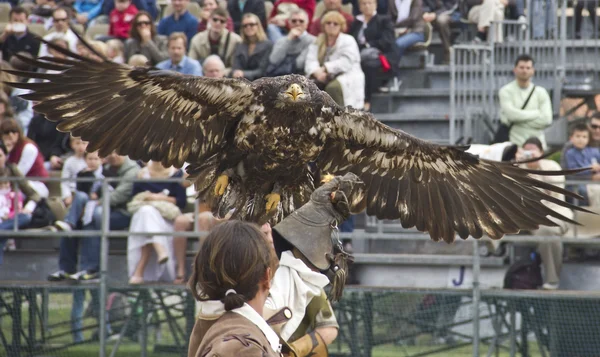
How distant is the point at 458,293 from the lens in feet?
32.0

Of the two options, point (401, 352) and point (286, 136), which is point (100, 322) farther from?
point (286, 136)

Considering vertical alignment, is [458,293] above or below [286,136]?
below

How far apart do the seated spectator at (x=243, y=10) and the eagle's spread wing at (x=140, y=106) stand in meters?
6.12

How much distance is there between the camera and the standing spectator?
36.7 feet

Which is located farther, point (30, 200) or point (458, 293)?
point (30, 200)

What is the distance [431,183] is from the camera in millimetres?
7586

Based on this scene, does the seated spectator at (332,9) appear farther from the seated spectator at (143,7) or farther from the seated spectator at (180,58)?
the seated spectator at (143,7)

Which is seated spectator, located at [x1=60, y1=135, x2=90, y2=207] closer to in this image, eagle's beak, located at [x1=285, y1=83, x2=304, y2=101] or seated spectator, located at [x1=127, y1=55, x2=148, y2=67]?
seated spectator, located at [x1=127, y1=55, x2=148, y2=67]

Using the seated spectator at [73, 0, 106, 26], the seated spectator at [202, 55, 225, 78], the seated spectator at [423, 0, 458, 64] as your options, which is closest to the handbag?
the seated spectator at [423, 0, 458, 64]

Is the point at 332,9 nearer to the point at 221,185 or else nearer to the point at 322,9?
the point at 322,9

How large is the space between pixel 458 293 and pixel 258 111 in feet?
11.5

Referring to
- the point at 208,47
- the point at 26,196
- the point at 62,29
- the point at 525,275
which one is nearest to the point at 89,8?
the point at 62,29

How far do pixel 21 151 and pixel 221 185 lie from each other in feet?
15.2

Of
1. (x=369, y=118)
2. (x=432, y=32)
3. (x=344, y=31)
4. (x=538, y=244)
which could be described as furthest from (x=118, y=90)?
(x=432, y=32)
